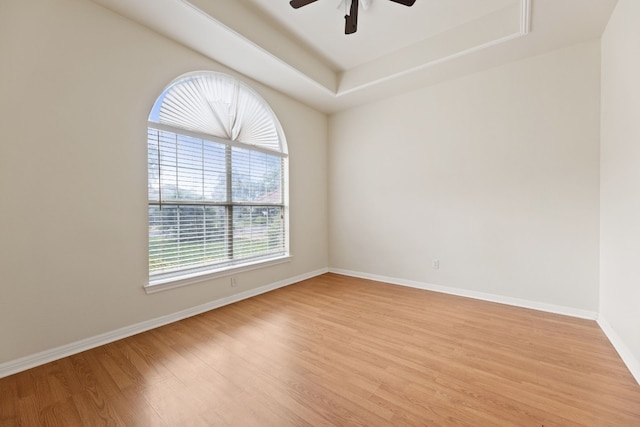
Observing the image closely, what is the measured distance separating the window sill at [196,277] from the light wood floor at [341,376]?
0.39 metres

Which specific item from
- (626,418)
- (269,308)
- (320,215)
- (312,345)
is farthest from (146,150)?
(626,418)

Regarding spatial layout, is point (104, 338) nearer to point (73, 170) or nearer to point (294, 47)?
point (73, 170)

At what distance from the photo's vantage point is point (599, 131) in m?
2.51

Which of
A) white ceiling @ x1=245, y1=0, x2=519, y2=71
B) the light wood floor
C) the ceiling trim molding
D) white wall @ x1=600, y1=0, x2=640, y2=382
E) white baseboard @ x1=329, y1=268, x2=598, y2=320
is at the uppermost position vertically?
white ceiling @ x1=245, y1=0, x2=519, y2=71

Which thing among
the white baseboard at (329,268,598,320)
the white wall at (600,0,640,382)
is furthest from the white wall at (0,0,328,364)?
the white wall at (600,0,640,382)

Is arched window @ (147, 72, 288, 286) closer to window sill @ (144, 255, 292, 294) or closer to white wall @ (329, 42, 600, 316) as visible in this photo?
window sill @ (144, 255, 292, 294)

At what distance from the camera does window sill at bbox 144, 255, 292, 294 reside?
2.45 meters

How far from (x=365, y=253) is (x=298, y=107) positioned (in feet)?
8.58

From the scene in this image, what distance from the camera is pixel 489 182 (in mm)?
3107

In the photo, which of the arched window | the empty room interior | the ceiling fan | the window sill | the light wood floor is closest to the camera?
the light wood floor

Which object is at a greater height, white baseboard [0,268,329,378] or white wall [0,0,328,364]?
white wall [0,0,328,364]

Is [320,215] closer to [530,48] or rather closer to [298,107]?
[298,107]

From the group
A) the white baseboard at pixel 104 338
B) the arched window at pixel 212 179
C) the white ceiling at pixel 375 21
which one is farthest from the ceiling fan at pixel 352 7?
the white baseboard at pixel 104 338

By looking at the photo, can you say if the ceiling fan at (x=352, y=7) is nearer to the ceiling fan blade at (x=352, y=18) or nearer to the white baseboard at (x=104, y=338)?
the ceiling fan blade at (x=352, y=18)
